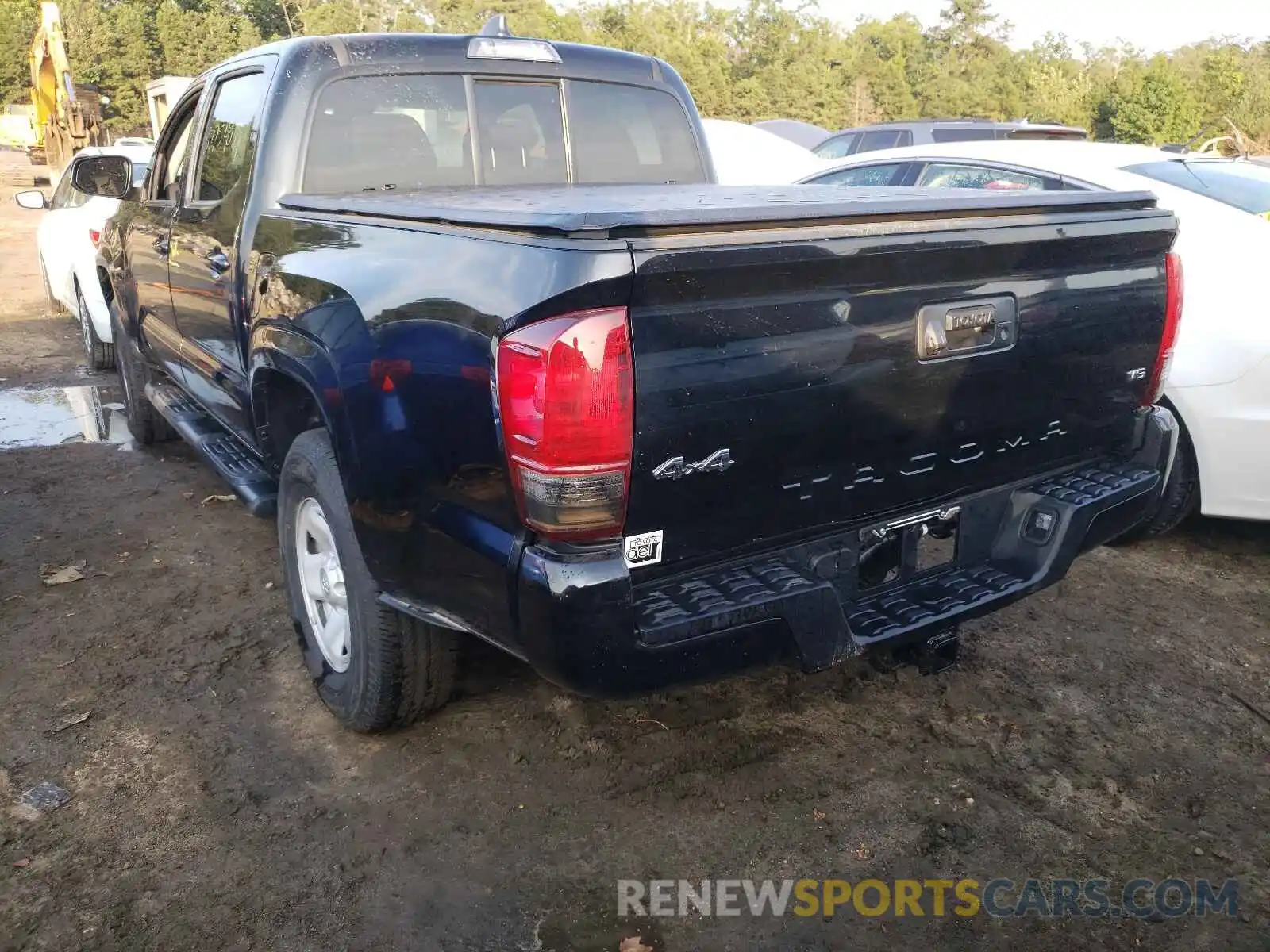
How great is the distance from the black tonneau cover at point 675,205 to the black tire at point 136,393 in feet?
9.74

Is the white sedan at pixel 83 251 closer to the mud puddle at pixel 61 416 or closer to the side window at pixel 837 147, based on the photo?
the mud puddle at pixel 61 416

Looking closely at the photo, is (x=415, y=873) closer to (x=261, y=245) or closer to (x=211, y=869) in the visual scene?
(x=211, y=869)

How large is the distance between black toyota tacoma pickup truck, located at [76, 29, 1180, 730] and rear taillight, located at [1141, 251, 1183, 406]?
0.02m

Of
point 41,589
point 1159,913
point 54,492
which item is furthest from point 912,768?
point 54,492

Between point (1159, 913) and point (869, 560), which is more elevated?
point (869, 560)

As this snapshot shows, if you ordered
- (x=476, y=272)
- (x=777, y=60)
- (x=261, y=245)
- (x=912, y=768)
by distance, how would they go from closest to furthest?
(x=476, y=272), (x=912, y=768), (x=261, y=245), (x=777, y=60)

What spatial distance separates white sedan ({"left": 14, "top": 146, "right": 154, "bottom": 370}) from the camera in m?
7.65

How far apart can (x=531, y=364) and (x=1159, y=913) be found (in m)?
2.01

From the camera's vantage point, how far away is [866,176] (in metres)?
6.55

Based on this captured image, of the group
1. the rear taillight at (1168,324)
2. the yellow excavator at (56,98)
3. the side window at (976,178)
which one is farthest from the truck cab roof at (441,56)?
the yellow excavator at (56,98)

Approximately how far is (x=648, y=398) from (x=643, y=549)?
0.35 metres

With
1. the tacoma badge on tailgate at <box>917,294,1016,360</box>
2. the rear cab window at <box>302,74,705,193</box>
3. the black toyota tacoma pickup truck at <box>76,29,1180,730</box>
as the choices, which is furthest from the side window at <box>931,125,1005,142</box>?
the tacoma badge on tailgate at <box>917,294,1016,360</box>

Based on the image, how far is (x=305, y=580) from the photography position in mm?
3420

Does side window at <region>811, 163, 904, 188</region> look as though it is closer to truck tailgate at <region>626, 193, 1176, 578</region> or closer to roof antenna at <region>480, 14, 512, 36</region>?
roof antenna at <region>480, 14, 512, 36</region>
